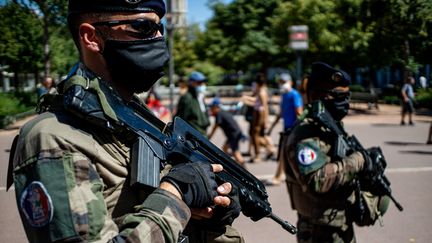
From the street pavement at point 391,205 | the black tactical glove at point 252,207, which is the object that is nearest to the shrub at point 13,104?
the street pavement at point 391,205

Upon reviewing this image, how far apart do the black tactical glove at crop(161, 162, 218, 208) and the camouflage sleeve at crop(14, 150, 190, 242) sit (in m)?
0.10

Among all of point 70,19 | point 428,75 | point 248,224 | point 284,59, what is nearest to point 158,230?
point 70,19

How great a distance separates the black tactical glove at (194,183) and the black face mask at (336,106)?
168 cm

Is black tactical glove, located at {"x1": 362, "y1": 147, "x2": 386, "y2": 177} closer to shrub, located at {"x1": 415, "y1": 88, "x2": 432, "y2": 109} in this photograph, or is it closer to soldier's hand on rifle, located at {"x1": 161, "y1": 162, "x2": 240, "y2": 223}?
shrub, located at {"x1": 415, "y1": 88, "x2": 432, "y2": 109}

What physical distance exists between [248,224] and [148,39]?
3.52m

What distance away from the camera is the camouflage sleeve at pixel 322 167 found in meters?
2.54

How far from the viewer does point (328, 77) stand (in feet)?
9.27

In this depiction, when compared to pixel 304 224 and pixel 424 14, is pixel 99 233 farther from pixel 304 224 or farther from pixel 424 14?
pixel 304 224

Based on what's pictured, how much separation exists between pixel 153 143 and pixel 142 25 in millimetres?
399

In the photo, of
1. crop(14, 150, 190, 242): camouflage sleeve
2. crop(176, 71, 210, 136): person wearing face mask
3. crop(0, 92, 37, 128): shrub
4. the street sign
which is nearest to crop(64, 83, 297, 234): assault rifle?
crop(14, 150, 190, 242): camouflage sleeve

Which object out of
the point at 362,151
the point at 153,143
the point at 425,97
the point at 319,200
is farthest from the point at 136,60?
the point at 362,151

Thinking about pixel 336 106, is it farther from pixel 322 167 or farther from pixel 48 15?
pixel 48 15

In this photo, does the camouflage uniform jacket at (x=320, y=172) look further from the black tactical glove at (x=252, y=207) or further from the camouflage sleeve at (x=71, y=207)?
Result: the camouflage sleeve at (x=71, y=207)

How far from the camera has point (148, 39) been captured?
1.42 metres
